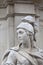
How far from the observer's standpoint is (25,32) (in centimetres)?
765

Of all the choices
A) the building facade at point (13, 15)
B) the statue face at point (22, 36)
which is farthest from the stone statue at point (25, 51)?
the building facade at point (13, 15)

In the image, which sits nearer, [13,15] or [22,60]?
[22,60]

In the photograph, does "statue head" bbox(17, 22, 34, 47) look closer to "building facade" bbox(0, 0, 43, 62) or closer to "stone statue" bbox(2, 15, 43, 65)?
"stone statue" bbox(2, 15, 43, 65)

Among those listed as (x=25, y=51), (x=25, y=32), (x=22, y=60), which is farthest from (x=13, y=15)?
(x=22, y=60)

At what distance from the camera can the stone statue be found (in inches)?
297

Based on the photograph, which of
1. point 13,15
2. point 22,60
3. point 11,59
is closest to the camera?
point 22,60

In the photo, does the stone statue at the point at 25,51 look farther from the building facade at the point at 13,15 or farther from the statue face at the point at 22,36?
the building facade at the point at 13,15

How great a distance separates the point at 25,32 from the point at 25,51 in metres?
0.30

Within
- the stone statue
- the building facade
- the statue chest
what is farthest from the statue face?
the building facade

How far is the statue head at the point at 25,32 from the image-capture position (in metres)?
7.63

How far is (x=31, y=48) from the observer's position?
7730 mm

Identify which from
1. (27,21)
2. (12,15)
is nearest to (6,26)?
(12,15)

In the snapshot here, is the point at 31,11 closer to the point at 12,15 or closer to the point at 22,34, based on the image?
the point at 12,15

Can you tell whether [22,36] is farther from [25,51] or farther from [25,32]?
[25,51]
